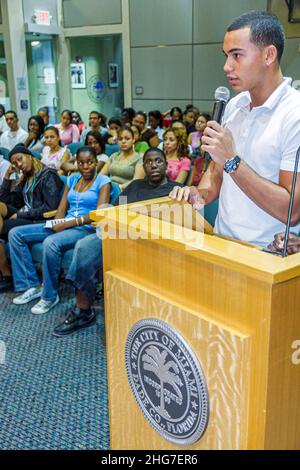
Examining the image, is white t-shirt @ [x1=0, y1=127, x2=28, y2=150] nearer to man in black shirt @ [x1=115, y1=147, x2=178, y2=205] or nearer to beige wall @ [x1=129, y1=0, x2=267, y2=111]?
beige wall @ [x1=129, y1=0, x2=267, y2=111]

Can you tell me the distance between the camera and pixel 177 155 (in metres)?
5.10

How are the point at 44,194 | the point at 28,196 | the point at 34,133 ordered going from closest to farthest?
the point at 44,194, the point at 28,196, the point at 34,133

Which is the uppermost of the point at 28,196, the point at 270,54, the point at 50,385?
the point at 270,54

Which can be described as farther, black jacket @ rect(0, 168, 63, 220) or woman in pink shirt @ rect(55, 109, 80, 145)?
woman in pink shirt @ rect(55, 109, 80, 145)

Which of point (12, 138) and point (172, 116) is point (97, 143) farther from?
point (172, 116)

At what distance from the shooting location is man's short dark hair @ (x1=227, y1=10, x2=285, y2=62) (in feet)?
4.63

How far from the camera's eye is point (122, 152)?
513cm

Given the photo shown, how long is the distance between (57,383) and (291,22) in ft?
21.9

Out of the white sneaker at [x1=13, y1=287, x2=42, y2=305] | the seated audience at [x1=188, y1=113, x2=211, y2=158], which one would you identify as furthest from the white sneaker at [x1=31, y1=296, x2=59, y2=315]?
the seated audience at [x1=188, y1=113, x2=211, y2=158]

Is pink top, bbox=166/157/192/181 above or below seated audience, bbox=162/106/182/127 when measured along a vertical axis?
below

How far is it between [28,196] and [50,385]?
6.50 ft

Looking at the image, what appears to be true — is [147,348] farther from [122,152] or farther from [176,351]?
[122,152]

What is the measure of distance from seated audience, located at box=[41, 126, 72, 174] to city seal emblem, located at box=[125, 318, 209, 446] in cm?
432

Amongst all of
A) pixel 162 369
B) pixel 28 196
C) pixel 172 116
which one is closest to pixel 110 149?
pixel 28 196
